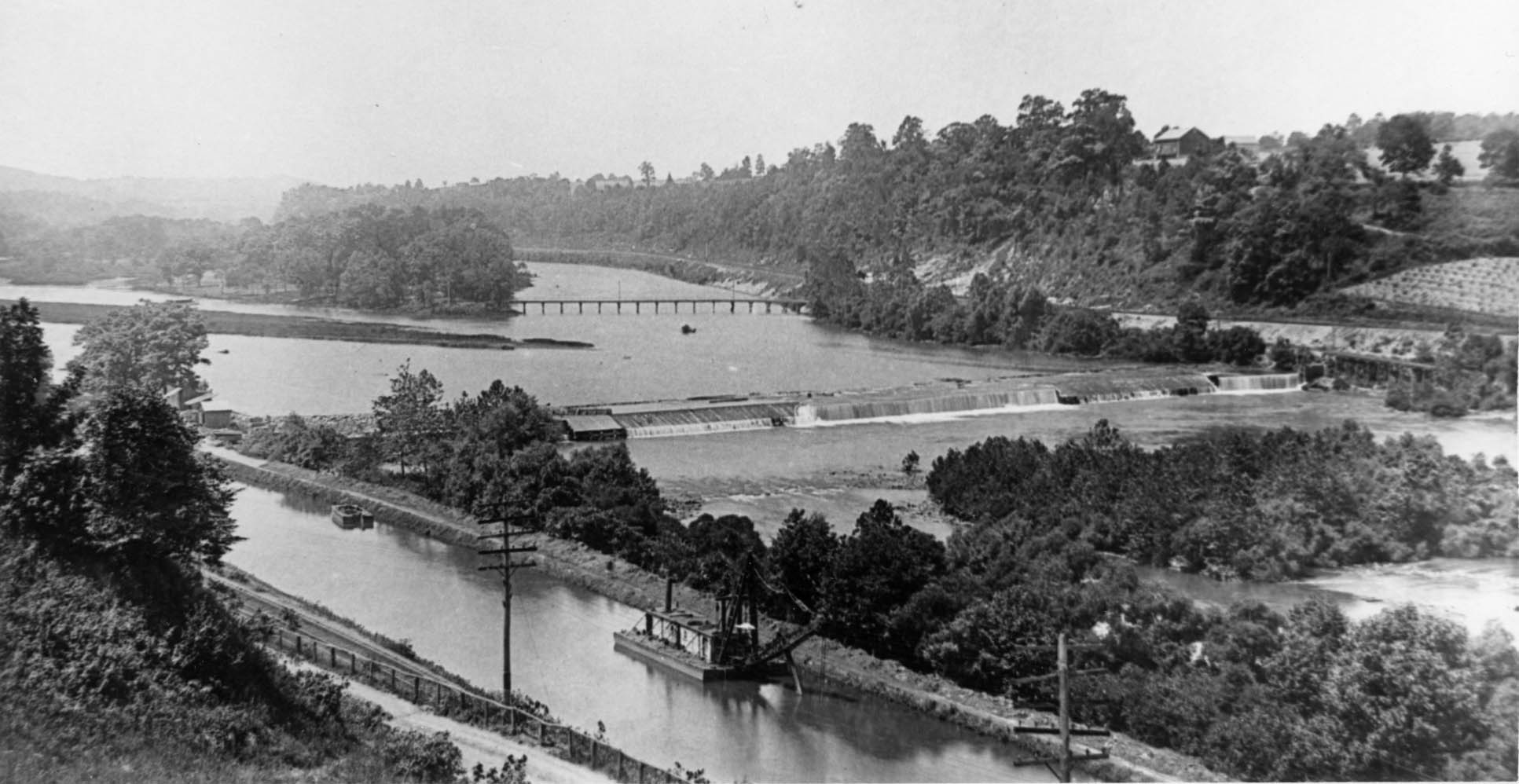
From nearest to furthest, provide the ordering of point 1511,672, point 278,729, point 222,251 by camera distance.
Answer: point 278,729 < point 1511,672 < point 222,251

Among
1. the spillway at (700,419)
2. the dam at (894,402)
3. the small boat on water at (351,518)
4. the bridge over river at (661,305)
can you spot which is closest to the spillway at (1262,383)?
the dam at (894,402)

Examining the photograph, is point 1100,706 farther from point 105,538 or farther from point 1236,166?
point 1236,166

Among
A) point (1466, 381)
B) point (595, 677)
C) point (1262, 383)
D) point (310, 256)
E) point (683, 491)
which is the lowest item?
point (595, 677)

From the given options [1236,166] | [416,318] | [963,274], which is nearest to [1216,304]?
[1236,166]

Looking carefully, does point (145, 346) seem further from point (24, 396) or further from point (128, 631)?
point (128, 631)

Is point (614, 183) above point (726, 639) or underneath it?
above

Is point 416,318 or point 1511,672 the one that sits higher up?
point 416,318

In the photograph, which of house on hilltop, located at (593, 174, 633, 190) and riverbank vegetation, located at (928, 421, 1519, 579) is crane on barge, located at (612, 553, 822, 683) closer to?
riverbank vegetation, located at (928, 421, 1519, 579)

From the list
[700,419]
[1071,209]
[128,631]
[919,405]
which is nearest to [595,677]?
[128,631]
